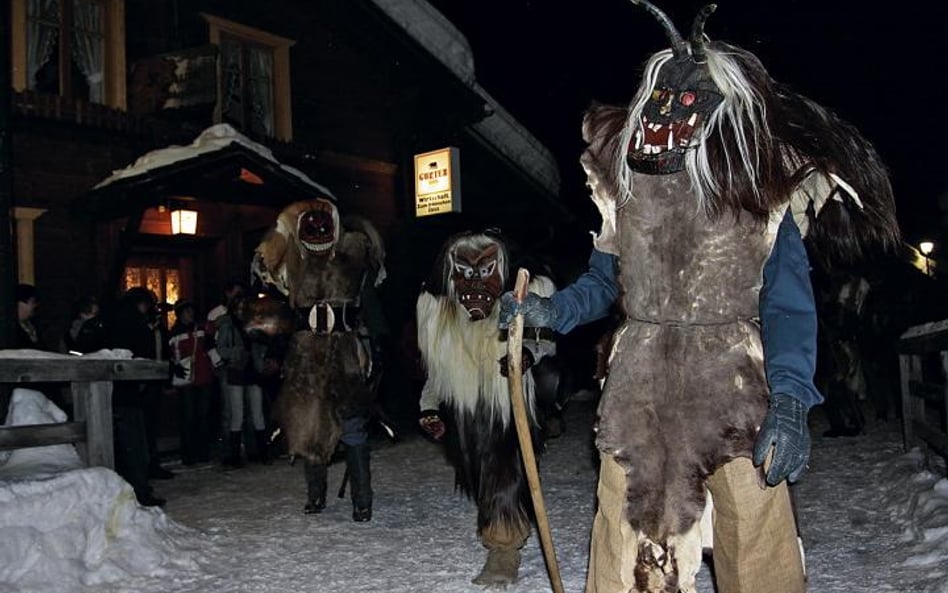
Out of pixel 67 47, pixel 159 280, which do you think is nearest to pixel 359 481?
pixel 159 280

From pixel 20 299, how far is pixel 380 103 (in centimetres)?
731

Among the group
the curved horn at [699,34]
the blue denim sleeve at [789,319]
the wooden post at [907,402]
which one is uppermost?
the curved horn at [699,34]

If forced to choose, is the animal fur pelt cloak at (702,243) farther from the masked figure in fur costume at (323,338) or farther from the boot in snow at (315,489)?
the boot in snow at (315,489)

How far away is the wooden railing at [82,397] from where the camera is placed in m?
4.93

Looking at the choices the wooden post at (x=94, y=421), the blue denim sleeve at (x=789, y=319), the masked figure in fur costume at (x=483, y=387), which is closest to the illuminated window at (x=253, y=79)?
the wooden post at (x=94, y=421)

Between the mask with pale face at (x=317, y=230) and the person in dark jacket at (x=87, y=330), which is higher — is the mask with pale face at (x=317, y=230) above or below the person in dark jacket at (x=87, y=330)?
above

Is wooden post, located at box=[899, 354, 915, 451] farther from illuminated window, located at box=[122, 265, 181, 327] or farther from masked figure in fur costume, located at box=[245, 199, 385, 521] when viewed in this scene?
illuminated window, located at box=[122, 265, 181, 327]

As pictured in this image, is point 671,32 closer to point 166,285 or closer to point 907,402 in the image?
point 907,402

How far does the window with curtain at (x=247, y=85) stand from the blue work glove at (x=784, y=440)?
34.2 feet

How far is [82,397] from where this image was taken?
17.7 feet

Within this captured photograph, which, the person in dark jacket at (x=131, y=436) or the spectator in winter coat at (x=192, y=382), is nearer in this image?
the person in dark jacket at (x=131, y=436)

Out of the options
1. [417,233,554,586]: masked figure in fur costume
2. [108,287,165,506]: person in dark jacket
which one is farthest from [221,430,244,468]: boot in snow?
[417,233,554,586]: masked figure in fur costume

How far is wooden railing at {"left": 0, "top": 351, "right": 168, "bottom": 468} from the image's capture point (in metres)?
4.93

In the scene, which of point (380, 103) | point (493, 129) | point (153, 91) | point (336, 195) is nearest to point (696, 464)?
point (153, 91)
